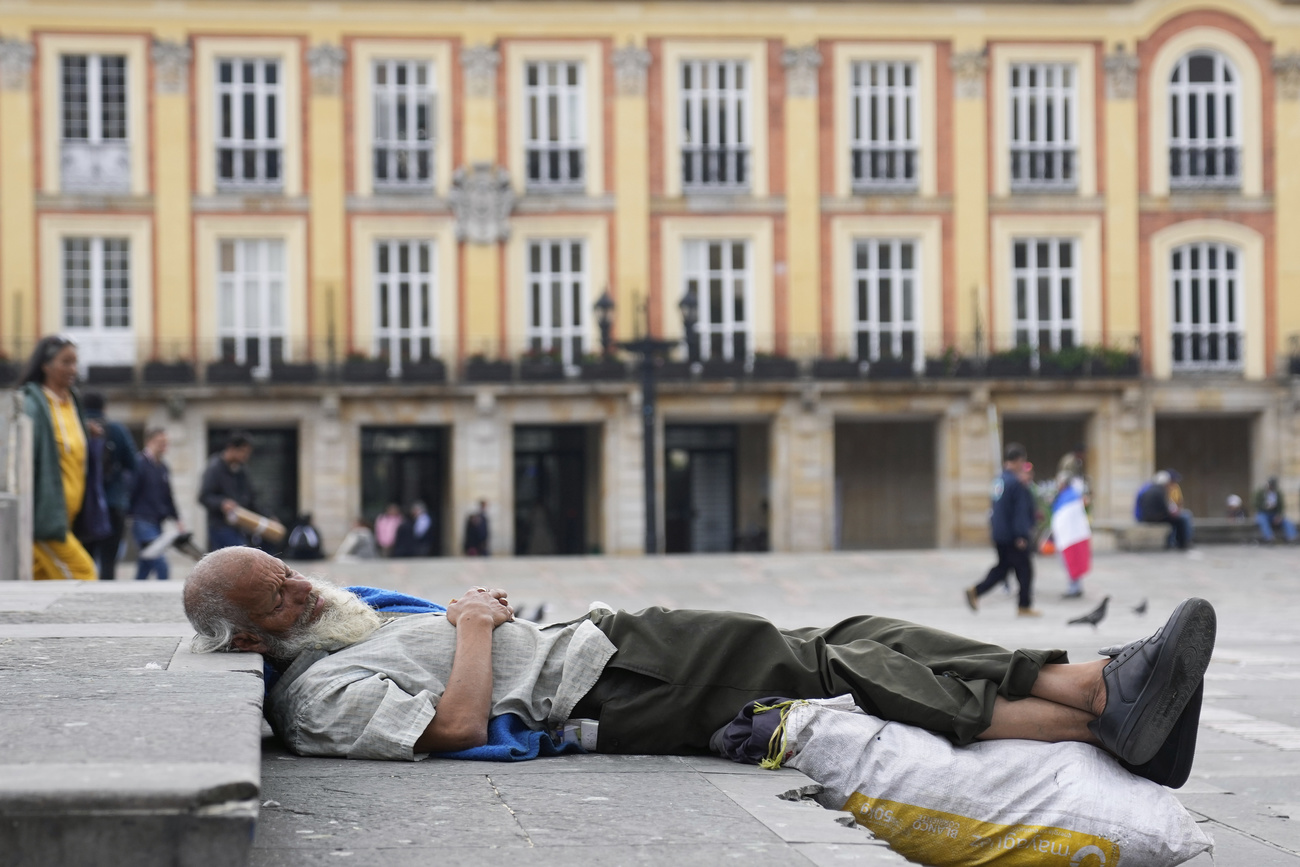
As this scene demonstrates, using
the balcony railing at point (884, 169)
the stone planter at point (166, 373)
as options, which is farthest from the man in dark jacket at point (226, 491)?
the balcony railing at point (884, 169)

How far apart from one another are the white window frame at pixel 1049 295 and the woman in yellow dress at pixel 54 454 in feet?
81.3

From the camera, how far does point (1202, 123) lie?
31359 mm

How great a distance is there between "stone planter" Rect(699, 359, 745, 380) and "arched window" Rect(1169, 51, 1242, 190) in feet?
32.2

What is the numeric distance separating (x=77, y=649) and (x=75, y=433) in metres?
4.23

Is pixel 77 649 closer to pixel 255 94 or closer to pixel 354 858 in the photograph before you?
pixel 354 858

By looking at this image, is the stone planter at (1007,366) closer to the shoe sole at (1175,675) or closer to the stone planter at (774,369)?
the stone planter at (774,369)

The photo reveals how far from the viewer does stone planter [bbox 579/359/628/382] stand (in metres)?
29.7

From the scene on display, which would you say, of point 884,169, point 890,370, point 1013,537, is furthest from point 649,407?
point 884,169

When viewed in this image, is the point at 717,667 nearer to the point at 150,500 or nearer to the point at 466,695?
the point at 466,695

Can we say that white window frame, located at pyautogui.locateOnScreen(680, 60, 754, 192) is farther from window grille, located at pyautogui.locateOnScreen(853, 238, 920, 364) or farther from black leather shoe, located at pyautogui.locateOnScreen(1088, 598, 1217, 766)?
black leather shoe, located at pyautogui.locateOnScreen(1088, 598, 1217, 766)

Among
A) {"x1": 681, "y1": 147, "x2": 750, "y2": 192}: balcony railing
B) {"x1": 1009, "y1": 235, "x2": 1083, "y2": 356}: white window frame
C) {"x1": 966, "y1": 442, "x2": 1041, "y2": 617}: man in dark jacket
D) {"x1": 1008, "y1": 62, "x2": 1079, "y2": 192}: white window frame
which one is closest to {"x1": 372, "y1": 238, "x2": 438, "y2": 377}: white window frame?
{"x1": 681, "y1": 147, "x2": 750, "y2": 192}: balcony railing

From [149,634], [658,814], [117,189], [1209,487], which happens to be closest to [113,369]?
[117,189]

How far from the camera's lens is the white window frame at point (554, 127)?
99.8ft

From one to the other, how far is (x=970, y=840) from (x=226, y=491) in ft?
29.4
